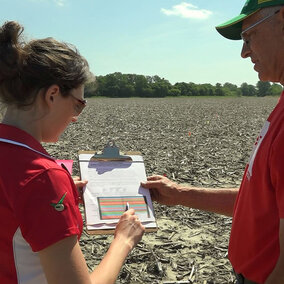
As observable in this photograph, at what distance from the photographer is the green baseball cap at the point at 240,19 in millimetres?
2023

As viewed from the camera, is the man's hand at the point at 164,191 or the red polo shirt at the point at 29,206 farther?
the man's hand at the point at 164,191

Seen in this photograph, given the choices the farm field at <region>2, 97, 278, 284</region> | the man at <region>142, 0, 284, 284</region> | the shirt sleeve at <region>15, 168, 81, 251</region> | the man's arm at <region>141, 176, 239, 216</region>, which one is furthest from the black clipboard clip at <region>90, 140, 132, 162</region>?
the farm field at <region>2, 97, 278, 284</region>

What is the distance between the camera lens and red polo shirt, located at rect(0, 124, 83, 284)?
150 centimetres

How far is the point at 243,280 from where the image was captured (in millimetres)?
2109

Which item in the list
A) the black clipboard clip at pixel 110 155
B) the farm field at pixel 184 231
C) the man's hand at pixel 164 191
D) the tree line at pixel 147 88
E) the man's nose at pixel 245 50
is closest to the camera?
the man's nose at pixel 245 50

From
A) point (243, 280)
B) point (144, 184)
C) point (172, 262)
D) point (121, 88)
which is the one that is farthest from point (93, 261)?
point (121, 88)

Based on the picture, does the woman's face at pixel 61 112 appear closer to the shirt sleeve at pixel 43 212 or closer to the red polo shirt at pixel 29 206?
the red polo shirt at pixel 29 206

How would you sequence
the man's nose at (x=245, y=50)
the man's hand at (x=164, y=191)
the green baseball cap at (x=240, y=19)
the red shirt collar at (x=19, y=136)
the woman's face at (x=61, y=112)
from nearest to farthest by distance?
the red shirt collar at (x=19, y=136) → the woman's face at (x=61, y=112) → the green baseball cap at (x=240, y=19) → the man's nose at (x=245, y=50) → the man's hand at (x=164, y=191)

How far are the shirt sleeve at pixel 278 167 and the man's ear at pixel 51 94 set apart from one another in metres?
1.05

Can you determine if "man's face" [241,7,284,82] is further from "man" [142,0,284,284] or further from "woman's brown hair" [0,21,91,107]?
"woman's brown hair" [0,21,91,107]

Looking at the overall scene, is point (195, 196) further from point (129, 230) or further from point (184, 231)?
point (184, 231)

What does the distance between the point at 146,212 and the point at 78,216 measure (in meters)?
1.02

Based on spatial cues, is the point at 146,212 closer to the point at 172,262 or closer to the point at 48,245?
the point at 48,245

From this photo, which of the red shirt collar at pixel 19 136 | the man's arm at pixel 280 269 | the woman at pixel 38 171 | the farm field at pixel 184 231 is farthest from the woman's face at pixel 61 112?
the farm field at pixel 184 231
